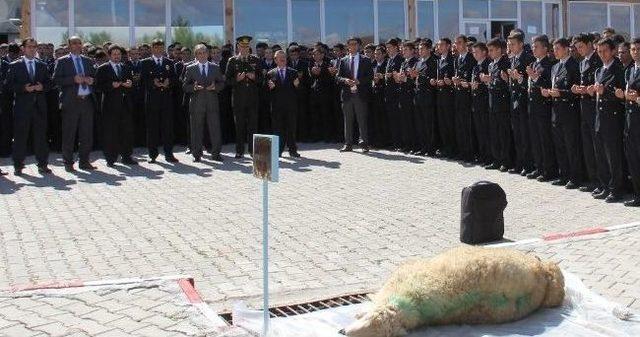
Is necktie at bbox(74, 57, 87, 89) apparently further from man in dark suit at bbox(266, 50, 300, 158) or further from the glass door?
the glass door

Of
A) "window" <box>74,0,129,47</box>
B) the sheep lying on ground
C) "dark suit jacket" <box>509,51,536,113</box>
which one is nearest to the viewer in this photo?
the sheep lying on ground

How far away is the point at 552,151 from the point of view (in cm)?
1222

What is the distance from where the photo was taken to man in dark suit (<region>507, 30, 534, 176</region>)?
1242cm

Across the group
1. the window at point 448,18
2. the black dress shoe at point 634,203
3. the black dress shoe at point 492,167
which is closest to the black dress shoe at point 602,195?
the black dress shoe at point 634,203

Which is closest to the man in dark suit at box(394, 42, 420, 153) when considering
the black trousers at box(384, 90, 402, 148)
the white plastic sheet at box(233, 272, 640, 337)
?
the black trousers at box(384, 90, 402, 148)

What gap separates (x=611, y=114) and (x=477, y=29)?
1644cm

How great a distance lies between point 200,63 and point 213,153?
5.63 feet

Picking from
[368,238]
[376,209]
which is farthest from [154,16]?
[368,238]

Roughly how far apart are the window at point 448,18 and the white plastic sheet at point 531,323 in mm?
20256

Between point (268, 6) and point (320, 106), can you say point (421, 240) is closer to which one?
point (320, 106)

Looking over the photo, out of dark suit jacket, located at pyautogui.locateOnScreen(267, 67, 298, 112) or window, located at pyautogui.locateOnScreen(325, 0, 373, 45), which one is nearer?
dark suit jacket, located at pyautogui.locateOnScreen(267, 67, 298, 112)

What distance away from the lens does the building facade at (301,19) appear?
20.8 metres

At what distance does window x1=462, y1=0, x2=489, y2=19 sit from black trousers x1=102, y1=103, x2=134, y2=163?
46.7 feet

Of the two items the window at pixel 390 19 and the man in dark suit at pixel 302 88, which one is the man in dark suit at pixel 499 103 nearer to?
the man in dark suit at pixel 302 88
